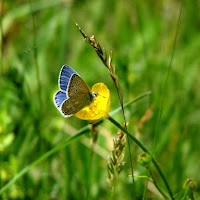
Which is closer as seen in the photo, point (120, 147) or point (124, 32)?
point (120, 147)

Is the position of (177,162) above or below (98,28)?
below

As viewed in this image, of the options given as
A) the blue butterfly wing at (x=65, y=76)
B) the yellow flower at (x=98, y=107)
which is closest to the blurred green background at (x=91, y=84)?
the yellow flower at (x=98, y=107)

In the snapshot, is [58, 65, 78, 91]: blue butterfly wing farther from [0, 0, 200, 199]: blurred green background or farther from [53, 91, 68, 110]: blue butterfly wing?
[0, 0, 200, 199]: blurred green background

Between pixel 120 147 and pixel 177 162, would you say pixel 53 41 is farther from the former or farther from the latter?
pixel 120 147

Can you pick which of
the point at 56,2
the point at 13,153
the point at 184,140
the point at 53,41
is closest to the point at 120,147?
the point at 13,153

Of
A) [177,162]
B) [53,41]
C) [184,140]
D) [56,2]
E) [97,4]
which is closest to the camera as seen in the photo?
[177,162]

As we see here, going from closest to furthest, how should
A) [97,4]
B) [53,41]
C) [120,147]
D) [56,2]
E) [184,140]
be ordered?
[120,147]
[184,140]
[56,2]
[53,41]
[97,4]

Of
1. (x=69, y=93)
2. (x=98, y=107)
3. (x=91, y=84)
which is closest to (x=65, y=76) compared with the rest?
(x=69, y=93)

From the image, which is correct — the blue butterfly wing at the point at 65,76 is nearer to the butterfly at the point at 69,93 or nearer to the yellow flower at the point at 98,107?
the butterfly at the point at 69,93

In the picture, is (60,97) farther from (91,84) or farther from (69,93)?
(91,84)
